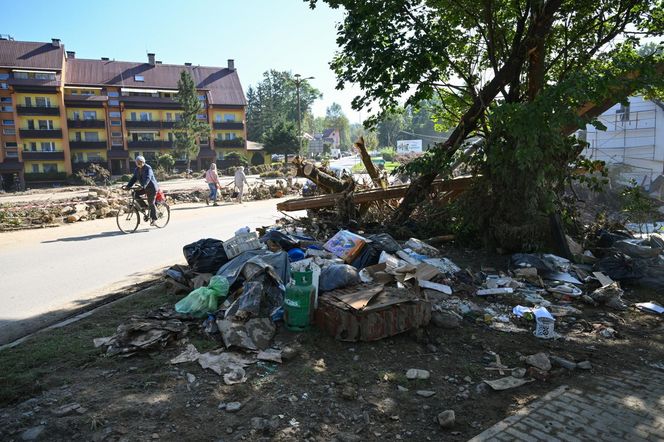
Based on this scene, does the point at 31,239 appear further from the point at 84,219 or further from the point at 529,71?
the point at 529,71

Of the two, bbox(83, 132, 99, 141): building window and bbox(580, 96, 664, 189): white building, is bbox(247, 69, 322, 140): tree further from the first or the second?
bbox(580, 96, 664, 189): white building

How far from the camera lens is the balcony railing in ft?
177

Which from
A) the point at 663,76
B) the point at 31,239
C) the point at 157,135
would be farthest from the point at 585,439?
the point at 157,135

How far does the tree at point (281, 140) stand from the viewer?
60.0 metres

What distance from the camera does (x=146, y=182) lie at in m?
12.9

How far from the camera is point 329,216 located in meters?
10.2

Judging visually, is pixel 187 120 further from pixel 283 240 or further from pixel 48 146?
pixel 283 240

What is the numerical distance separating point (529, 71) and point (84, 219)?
45.8 ft

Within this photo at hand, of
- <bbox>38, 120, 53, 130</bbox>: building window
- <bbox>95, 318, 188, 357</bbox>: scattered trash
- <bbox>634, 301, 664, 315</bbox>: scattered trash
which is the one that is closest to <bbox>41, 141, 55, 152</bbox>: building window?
<bbox>38, 120, 53, 130</bbox>: building window

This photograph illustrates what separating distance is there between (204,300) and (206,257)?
134 centimetres

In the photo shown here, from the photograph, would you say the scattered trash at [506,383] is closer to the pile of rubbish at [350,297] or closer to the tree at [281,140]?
the pile of rubbish at [350,297]

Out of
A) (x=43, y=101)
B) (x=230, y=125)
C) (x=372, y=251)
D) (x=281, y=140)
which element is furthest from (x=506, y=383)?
(x=230, y=125)

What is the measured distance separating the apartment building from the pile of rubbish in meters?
52.7

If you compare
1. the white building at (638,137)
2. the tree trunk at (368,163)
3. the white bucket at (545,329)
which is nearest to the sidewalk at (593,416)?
the white bucket at (545,329)
